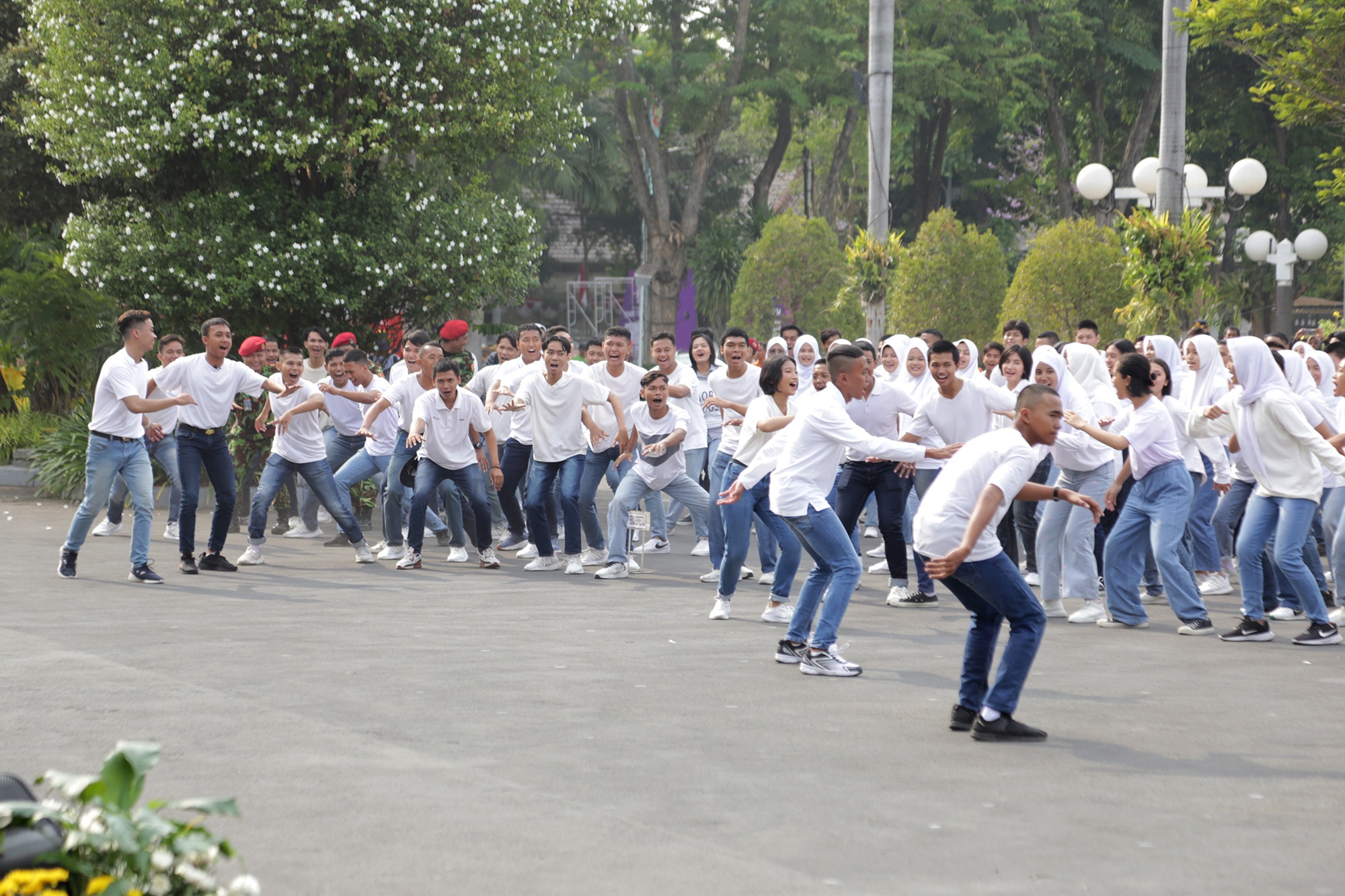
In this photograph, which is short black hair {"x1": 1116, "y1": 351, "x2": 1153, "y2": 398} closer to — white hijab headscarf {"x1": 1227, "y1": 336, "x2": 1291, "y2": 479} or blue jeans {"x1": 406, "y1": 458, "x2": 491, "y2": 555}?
white hijab headscarf {"x1": 1227, "y1": 336, "x2": 1291, "y2": 479}

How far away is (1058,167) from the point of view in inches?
1484

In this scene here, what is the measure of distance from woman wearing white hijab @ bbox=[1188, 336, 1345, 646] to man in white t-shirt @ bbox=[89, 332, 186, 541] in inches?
332

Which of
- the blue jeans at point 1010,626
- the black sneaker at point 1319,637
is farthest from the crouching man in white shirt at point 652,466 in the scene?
the blue jeans at point 1010,626

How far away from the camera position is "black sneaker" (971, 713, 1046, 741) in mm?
6539

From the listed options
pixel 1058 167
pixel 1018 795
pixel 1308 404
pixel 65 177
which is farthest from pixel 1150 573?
pixel 1058 167

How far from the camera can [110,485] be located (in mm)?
11312

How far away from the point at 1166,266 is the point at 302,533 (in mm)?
9794

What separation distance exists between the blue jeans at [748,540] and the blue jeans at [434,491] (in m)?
2.80

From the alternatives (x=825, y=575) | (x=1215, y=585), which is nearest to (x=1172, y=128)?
(x=1215, y=585)

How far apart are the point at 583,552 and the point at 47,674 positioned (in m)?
5.82

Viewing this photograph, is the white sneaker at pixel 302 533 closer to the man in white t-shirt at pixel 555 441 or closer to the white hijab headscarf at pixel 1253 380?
the man in white t-shirt at pixel 555 441

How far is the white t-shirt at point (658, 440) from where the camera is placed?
38.7 feet

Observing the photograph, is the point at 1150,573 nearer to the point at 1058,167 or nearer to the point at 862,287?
the point at 862,287

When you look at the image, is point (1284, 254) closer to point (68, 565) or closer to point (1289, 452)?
point (1289, 452)
